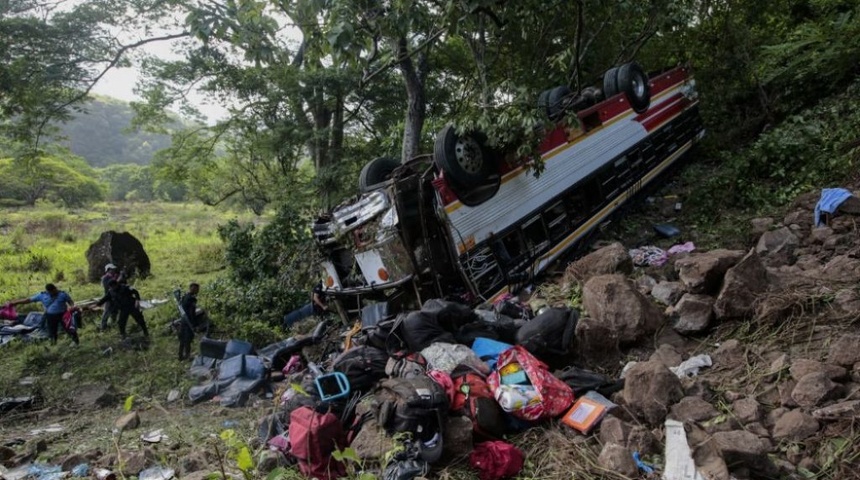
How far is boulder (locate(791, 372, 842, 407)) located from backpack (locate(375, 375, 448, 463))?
6.02ft

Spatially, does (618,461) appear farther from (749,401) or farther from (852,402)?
(852,402)

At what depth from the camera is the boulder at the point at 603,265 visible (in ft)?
15.2

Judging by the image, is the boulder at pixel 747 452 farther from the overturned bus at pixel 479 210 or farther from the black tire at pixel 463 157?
the black tire at pixel 463 157

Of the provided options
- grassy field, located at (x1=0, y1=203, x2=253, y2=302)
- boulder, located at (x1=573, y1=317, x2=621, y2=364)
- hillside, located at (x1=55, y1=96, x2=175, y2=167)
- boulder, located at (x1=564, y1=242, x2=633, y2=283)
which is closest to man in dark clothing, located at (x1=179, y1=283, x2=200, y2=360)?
grassy field, located at (x1=0, y1=203, x2=253, y2=302)

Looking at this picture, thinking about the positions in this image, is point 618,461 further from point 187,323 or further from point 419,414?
point 187,323

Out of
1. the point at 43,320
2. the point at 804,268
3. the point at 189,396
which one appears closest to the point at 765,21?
the point at 804,268

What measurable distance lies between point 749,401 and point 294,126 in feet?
32.8

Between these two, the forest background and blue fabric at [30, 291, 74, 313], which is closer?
the forest background

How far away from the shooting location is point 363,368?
3592 mm

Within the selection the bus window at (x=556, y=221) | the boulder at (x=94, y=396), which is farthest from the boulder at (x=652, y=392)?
the boulder at (x=94, y=396)

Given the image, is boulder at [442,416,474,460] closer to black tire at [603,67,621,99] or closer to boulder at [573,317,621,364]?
boulder at [573,317,621,364]

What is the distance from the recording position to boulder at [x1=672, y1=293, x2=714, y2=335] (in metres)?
3.61

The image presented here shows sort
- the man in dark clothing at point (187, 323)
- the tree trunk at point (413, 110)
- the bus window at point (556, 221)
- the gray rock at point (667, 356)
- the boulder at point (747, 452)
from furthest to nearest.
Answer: the tree trunk at point (413, 110)
the man in dark clothing at point (187, 323)
the bus window at point (556, 221)
the gray rock at point (667, 356)
the boulder at point (747, 452)

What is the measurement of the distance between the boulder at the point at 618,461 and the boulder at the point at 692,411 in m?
0.48
